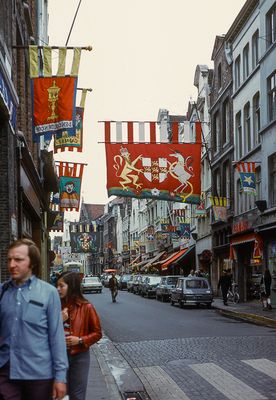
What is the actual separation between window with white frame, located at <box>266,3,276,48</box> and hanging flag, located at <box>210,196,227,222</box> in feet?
30.6

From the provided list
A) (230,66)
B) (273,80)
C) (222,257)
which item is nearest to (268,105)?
(273,80)

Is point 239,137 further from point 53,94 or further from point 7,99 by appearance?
point 7,99

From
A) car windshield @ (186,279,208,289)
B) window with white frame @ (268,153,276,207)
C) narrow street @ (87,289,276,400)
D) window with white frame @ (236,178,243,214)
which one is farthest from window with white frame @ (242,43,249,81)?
narrow street @ (87,289,276,400)

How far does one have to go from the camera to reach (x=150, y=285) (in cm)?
4338

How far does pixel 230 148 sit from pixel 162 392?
28625 millimetres

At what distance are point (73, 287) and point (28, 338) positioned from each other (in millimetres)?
1428

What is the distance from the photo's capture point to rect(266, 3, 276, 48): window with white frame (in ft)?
97.1

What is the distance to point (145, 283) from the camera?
45.2 metres

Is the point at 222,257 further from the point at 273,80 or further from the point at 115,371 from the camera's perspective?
the point at 115,371

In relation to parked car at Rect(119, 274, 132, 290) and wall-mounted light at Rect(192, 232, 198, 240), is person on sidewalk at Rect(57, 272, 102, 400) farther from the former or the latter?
parked car at Rect(119, 274, 132, 290)

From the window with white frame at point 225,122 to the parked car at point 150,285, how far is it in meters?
10.4

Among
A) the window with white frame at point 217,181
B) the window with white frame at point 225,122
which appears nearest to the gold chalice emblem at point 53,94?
the window with white frame at point 225,122

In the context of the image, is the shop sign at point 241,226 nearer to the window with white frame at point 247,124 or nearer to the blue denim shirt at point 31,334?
the window with white frame at point 247,124

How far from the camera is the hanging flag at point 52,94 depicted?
12625 mm
